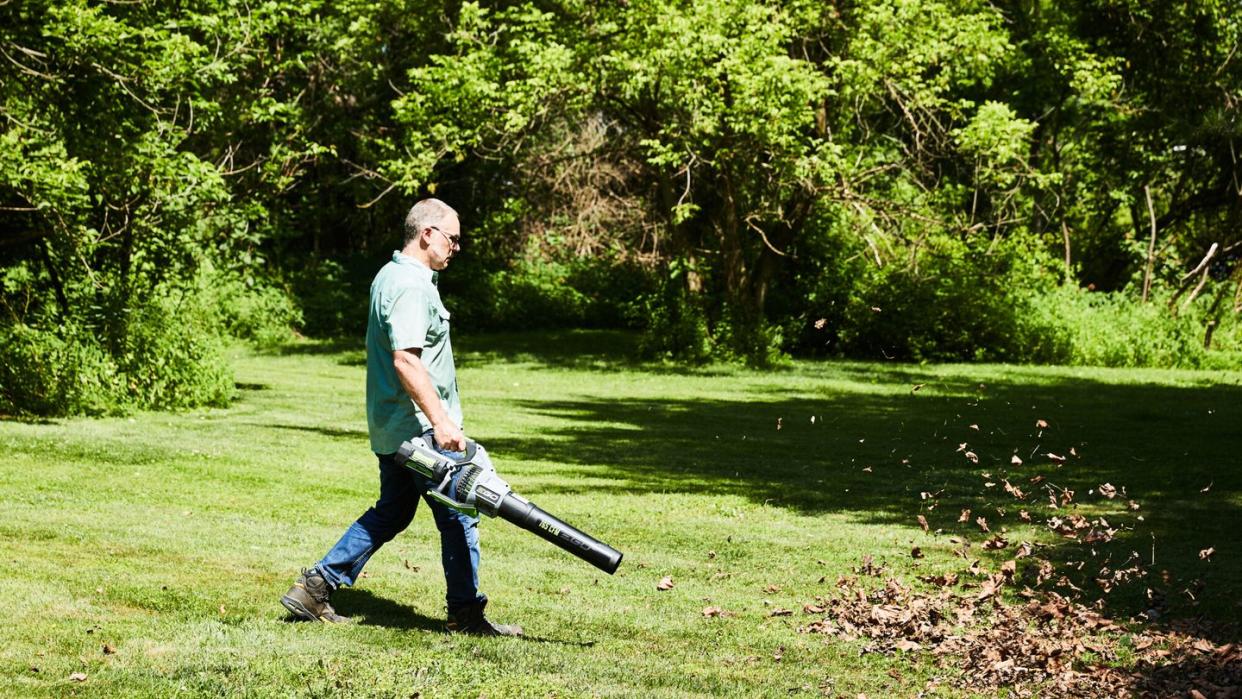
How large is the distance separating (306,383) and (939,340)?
13.4m

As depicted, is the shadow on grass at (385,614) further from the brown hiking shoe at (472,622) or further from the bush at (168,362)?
the bush at (168,362)

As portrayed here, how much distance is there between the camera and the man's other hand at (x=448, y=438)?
19.6 ft

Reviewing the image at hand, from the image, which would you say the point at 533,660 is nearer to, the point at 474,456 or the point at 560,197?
the point at 474,456

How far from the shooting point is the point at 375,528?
655 centimetres

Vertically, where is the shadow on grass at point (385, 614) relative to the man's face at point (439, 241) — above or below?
below

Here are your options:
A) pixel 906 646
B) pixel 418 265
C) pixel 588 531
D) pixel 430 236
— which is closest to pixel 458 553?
pixel 418 265

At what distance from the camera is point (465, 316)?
119 feet

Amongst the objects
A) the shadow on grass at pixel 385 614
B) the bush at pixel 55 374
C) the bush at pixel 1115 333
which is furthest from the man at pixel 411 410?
the bush at pixel 1115 333

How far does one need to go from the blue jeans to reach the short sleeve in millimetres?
585

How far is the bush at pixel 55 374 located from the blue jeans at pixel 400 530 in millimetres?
10206

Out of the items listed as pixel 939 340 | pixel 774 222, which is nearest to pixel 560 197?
pixel 774 222

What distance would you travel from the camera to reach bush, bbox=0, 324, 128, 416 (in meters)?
15.4

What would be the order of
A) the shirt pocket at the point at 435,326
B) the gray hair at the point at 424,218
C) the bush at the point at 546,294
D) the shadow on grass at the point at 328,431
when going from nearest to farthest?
1. the shirt pocket at the point at 435,326
2. the gray hair at the point at 424,218
3. the shadow on grass at the point at 328,431
4. the bush at the point at 546,294

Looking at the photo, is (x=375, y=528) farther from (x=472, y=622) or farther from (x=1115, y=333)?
(x=1115, y=333)
